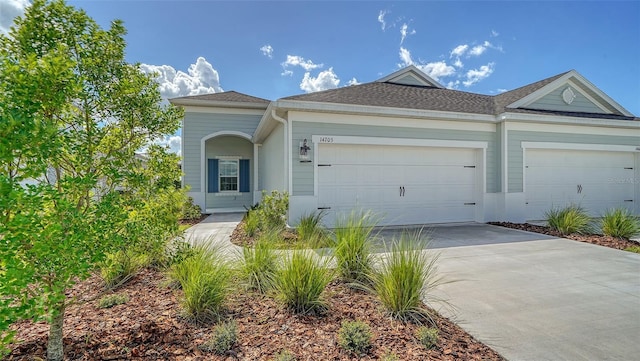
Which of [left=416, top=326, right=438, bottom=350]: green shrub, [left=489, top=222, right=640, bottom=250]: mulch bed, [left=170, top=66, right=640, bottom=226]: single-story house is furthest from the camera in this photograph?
[left=170, top=66, right=640, bottom=226]: single-story house

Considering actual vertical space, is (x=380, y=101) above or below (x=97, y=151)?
above

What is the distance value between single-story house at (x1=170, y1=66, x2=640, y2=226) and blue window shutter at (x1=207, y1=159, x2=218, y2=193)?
2.74m

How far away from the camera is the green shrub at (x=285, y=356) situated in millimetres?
2059

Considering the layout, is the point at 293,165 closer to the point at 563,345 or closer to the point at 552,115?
the point at 563,345

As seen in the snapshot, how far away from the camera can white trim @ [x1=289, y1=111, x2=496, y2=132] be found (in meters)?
7.35

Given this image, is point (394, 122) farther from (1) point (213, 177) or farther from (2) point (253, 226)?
(1) point (213, 177)

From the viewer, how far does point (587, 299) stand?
10.9 ft

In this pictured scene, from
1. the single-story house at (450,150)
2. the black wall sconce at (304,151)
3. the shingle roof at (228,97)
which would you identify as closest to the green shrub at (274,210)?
the single-story house at (450,150)

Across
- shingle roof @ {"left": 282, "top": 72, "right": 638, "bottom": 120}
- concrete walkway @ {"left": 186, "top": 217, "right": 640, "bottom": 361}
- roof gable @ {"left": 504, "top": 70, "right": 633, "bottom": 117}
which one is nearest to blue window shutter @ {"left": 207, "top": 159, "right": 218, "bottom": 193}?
shingle roof @ {"left": 282, "top": 72, "right": 638, "bottom": 120}

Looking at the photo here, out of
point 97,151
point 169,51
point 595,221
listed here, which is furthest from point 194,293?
point 595,221

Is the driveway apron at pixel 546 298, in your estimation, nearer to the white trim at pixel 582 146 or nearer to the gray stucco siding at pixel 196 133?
the white trim at pixel 582 146

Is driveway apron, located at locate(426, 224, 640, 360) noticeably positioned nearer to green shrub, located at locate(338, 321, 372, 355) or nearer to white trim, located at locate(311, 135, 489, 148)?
green shrub, located at locate(338, 321, 372, 355)

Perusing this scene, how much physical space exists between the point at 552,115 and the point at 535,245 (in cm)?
563

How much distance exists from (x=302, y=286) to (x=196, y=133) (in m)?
11.0
